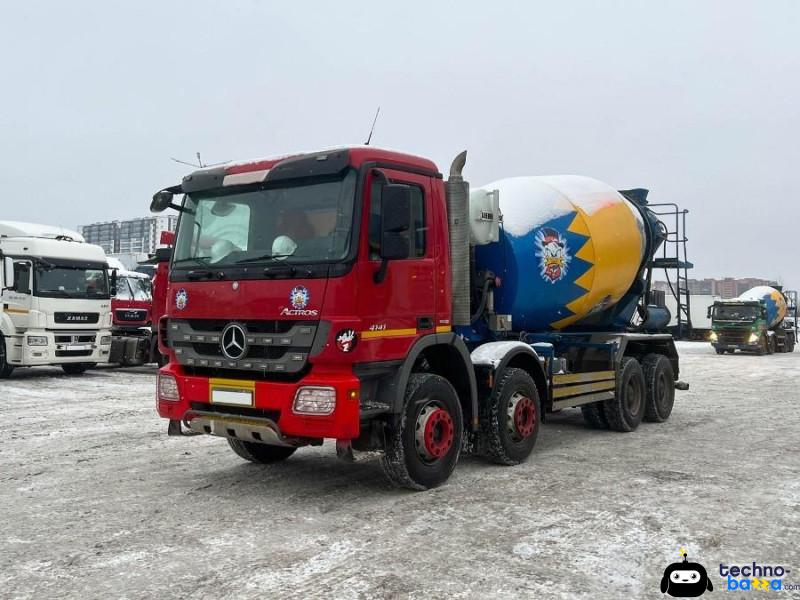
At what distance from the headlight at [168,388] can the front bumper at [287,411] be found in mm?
239

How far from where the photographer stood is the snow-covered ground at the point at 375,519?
13.5 ft

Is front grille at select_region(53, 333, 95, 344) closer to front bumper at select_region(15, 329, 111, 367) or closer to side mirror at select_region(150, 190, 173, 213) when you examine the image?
front bumper at select_region(15, 329, 111, 367)

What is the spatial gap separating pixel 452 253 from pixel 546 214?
206 cm

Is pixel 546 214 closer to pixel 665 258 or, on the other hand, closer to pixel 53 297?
pixel 665 258

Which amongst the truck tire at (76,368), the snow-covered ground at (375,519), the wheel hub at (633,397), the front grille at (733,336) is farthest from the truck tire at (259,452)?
the front grille at (733,336)

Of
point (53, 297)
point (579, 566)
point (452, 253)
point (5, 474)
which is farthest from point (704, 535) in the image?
point (53, 297)

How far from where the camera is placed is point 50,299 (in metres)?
15.4

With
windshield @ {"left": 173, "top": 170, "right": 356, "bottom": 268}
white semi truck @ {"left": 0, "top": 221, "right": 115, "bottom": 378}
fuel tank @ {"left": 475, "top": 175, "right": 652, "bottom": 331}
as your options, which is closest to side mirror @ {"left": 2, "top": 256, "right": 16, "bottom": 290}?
white semi truck @ {"left": 0, "top": 221, "right": 115, "bottom": 378}

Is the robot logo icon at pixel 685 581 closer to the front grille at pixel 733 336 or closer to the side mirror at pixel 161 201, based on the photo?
the side mirror at pixel 161 201

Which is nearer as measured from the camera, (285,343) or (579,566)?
(579,566)

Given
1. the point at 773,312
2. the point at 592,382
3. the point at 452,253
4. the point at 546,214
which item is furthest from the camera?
the point at 773,312

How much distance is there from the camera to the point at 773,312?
3231cm

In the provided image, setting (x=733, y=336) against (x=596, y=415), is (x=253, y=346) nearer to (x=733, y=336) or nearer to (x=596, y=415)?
(x=596, y=415)

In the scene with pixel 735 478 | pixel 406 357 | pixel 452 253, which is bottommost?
pixel 735 478
